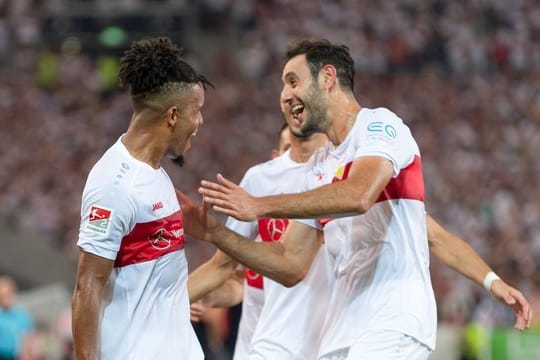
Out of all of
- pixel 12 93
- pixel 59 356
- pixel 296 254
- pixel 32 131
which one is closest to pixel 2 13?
pixel 12 93

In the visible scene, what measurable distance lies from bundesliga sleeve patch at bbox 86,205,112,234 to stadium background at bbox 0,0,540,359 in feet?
28.4

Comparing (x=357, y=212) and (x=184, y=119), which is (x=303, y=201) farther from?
(x=184, y=119)

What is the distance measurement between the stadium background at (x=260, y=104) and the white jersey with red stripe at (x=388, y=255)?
7.92 meters

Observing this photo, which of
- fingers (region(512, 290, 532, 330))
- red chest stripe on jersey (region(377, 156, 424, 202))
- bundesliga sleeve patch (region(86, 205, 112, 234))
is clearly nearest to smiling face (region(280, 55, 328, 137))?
red chest stripe on jersey (region(377, 156, 424, 202))

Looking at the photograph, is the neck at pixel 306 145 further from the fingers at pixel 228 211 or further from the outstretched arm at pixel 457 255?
the fingers at pixel 228 211

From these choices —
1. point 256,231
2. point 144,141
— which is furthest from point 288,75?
point 256,231

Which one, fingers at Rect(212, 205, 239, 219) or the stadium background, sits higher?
the stadium background

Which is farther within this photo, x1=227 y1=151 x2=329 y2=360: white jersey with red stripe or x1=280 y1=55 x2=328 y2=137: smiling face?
x1=227 y1=151 x2=329 y2=360: white jersey with red stripe

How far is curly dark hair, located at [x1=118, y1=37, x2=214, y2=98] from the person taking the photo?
5.41 metres

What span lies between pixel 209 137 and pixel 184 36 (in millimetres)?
4243

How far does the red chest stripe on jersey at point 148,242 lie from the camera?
17.2ft

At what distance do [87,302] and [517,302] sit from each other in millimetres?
2380

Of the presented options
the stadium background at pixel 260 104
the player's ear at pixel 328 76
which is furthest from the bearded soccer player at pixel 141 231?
the stadium background at pixel 260 104

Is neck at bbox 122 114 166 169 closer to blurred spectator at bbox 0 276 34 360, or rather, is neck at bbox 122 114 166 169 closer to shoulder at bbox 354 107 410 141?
shoulder at bbox 354 107 410 141
